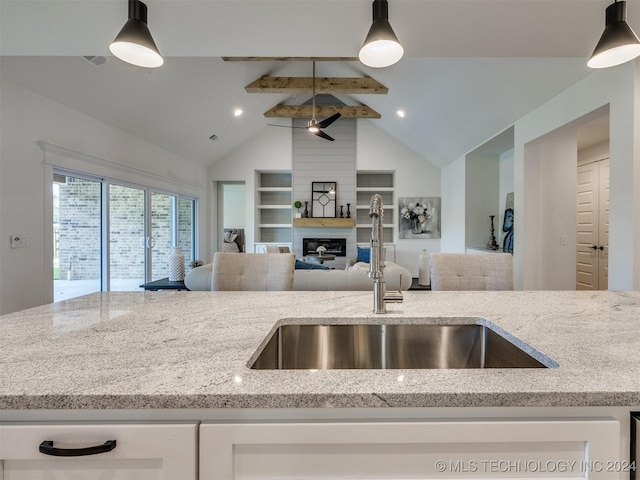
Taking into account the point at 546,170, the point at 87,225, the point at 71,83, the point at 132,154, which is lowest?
the point at 87,225

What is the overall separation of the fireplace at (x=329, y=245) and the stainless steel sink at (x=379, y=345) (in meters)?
6.00

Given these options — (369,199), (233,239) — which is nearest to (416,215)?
(369,199)

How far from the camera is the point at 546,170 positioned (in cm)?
378

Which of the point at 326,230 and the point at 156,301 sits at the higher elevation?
the point at 326,230

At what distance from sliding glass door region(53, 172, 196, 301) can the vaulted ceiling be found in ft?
2.89

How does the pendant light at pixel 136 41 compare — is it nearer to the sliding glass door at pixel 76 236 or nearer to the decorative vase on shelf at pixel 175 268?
the decorative vase on shelf at pixel 175 268

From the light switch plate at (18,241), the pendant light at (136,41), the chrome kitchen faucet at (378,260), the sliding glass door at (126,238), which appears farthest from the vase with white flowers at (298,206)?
the chrome kitchen faucet at (378,260)

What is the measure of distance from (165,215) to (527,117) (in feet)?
18.0

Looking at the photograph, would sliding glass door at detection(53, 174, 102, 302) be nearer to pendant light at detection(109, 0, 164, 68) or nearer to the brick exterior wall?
the brick exterior wall

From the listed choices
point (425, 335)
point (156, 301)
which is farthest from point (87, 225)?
point (425, 335)

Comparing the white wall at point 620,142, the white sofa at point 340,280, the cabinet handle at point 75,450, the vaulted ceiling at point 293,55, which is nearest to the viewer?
the cabinet handle at point 75,450

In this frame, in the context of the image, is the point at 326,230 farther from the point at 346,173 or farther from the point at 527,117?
the point at 527,117

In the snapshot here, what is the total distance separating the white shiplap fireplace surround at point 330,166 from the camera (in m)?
7.18

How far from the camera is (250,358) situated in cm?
78
